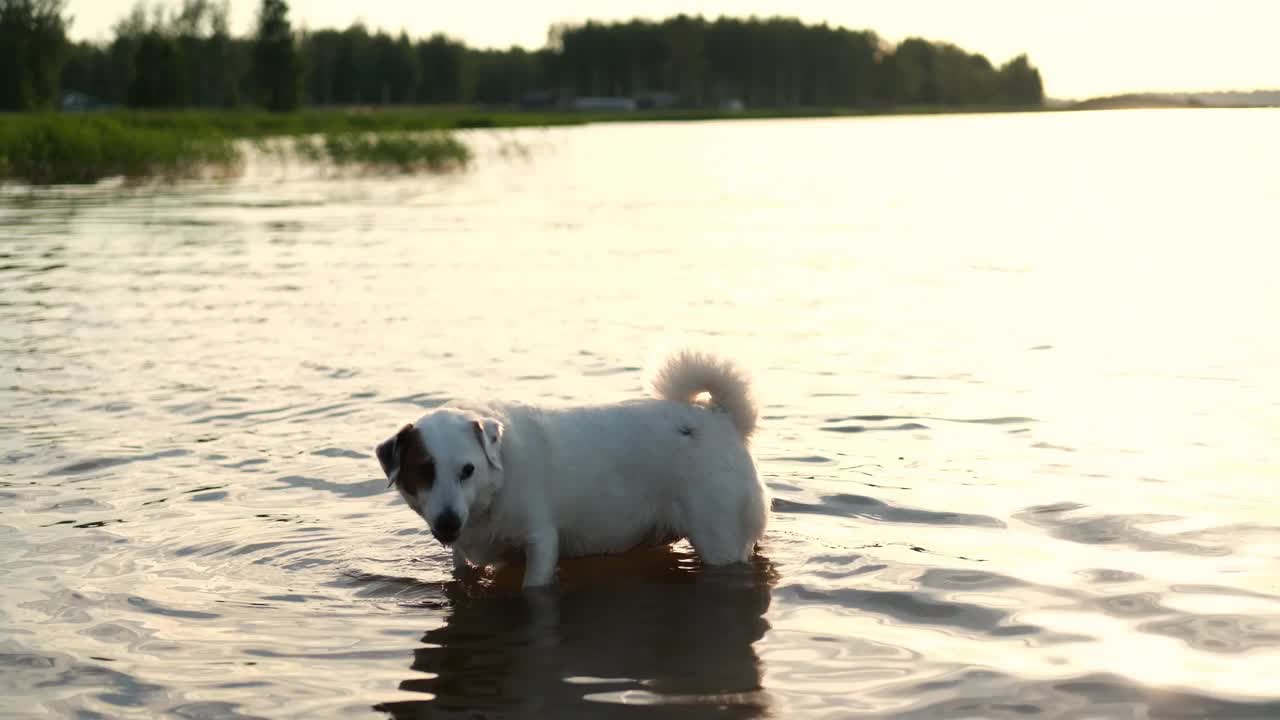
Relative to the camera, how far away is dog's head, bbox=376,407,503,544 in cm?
734

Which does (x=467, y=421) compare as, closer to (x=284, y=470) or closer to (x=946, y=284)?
(x=284, y=470)

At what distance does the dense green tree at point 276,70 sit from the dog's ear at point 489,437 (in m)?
136

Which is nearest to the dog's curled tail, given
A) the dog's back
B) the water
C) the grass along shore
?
the dog's back

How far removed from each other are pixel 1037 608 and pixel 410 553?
4.00m

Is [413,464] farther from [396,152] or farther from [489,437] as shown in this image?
[396,152]

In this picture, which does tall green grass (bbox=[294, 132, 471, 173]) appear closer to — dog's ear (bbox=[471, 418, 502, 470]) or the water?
the water

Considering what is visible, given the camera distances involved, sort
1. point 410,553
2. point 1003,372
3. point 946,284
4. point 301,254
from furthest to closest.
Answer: point 301,254, point 946,284, point 1003,372, point 410,553

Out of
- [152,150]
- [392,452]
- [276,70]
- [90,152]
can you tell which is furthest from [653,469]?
[276,70]

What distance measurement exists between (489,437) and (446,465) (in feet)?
0.96

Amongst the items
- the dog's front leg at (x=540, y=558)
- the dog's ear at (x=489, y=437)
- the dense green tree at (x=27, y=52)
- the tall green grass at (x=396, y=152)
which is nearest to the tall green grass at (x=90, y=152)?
the tall green grass at (x=396, y=152)

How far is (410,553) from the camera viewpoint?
9133 millimetres

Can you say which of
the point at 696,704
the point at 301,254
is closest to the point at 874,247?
the point at 301,254

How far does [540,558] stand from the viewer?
808 cm

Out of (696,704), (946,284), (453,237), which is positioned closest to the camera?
(696,704)
